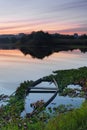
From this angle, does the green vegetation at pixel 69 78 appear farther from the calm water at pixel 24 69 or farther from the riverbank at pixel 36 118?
the calm water at pixel 24 69

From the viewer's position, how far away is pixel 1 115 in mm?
17109

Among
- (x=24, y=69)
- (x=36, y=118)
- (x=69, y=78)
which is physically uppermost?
(x=36, y=118)

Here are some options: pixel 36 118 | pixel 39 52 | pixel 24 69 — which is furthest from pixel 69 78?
pixel 39 52

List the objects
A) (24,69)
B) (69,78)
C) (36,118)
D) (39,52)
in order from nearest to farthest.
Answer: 1. (36,118)
2. (69,78)
3. (24,69)
4. (39,52)

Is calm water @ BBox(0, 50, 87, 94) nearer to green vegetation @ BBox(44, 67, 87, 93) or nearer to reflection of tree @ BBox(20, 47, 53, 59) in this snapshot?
green vegetation @ BBox(44, 67, 87, 93)

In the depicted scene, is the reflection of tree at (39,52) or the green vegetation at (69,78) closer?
the green vegetation at (69,78)

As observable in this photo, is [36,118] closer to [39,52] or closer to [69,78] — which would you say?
[69,78]

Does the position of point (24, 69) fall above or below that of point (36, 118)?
below

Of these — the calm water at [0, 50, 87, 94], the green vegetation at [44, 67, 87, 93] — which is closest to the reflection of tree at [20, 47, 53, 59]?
the calm water at [0, 50, 87, 94]

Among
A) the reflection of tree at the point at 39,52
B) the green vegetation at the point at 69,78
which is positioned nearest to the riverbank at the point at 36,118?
the green vegetation at the point at 69,78

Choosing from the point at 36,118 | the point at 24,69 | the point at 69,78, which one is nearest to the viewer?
the point at 36,118

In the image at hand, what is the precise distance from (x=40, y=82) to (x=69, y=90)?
17.0 ft

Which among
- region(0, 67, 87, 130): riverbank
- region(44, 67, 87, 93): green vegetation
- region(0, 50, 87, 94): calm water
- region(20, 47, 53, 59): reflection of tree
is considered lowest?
region(20, 47, 53, 59): reflection of tree

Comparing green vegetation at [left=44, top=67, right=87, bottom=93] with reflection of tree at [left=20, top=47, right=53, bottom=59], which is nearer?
green vegetation at [left=44, top=67, right=87, bottom=93]
